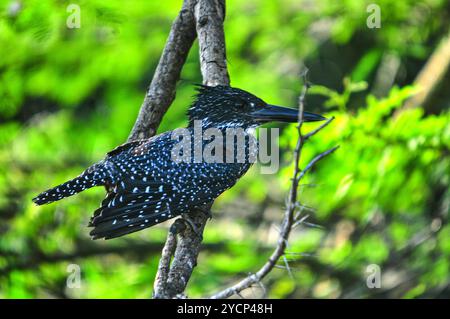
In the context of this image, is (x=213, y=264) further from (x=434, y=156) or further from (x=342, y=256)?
(x=434, y=156)

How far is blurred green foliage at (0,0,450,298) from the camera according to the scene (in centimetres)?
534

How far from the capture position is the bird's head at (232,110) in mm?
4289

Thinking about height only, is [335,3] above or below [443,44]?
above

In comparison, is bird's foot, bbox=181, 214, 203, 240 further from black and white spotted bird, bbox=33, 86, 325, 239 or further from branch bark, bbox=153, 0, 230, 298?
black and white spotted bird, bbox=33, 86, 325, 239

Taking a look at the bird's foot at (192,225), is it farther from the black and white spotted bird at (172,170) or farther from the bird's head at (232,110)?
the bird's head at (232,110)

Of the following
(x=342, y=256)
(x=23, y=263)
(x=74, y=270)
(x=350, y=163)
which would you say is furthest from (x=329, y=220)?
(x=23, y=263)

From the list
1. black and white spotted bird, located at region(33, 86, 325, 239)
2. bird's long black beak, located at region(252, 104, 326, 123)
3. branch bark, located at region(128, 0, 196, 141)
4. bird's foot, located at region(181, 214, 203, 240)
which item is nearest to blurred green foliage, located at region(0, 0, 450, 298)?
bird's long black beak, located at region(252, 104, 326, 123)

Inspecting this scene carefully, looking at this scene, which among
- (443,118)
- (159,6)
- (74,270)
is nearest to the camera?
(443,118)

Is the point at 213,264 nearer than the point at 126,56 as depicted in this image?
Yes

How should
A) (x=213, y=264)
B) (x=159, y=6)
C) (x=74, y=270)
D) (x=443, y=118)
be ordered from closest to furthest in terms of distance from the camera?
(x=443, y=118) < (x=74, y=270) < (x=213, y=264) < (x=159, y=6)

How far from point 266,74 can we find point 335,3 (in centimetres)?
123

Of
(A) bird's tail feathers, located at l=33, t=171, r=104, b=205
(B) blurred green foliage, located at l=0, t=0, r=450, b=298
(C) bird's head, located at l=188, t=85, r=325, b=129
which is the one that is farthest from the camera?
(B) blurred green foliage, located at l=0, t=0, r=450, b=298

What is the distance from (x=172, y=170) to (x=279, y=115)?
2.66 ft

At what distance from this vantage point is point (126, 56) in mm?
7652
